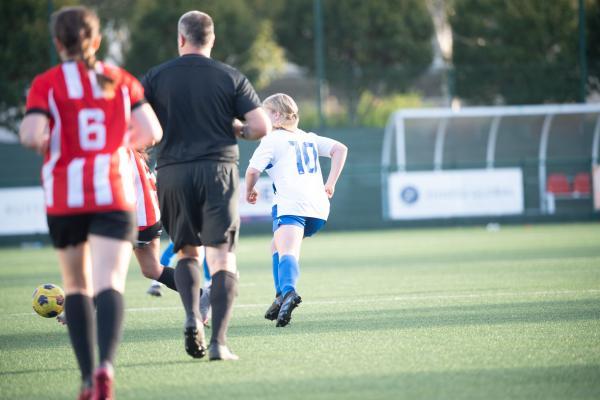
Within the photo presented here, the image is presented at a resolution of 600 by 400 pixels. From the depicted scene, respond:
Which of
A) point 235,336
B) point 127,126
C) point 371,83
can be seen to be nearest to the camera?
point 127,126

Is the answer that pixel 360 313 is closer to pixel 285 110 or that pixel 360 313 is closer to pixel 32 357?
pixel 285 110

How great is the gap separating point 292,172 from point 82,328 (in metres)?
3.22

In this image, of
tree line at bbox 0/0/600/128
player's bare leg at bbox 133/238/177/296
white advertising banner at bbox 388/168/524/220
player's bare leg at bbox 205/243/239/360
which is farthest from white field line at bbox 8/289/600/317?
tree line at bbox 0/0/600/128

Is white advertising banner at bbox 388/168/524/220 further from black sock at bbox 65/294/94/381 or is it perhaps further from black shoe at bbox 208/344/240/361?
black sock at bbox 65/294/94/381

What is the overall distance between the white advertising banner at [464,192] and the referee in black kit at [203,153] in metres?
16.5

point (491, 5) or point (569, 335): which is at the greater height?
point (491, 5)

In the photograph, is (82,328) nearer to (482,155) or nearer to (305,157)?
(305,157)

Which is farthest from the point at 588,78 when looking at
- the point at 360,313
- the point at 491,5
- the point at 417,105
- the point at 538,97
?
the point at 360,313

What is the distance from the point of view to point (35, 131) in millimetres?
4699

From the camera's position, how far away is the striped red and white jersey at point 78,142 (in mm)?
4789

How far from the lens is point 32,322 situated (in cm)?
851

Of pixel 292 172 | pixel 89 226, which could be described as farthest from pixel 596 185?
pixel 89 226

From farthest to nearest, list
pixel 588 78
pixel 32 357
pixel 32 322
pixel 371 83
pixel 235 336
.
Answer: pixel 371 83 → pixel 588 78 → pixel 32 322 → pixel 235 336 → pixel 32 357

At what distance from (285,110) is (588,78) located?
810 inches
